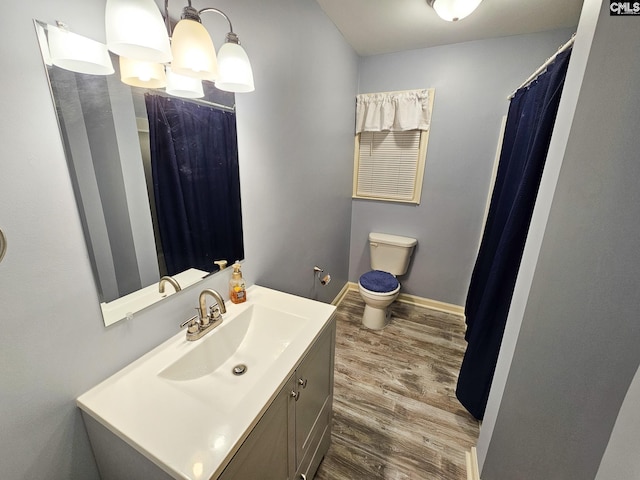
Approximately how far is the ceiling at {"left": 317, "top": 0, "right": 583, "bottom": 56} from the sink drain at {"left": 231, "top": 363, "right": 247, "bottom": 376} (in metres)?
2.07

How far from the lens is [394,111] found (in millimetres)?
2346

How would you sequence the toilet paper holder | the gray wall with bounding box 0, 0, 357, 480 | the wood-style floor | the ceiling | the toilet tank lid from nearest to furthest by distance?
1. the gray wall with bounding box 0, 0, 357, 480
2. the wood-style floor
3. the ceiling
4. the toilet paper holder
5. the toilet tank lid

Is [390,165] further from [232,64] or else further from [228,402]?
[228,402]

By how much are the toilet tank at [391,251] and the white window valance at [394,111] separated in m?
1.02

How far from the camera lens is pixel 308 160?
181cm

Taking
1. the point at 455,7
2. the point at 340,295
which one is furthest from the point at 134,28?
the point at 340,295

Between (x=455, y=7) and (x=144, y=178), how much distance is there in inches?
68.8

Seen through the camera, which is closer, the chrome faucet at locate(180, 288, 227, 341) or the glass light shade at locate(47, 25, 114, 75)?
the glass light shade at locate(47, 25, 114, 75)

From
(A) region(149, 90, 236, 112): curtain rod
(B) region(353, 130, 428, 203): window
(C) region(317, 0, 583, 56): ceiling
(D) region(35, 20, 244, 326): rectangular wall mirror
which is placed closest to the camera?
(D) region(35, 20, 244, 326): rectangular wall mirror

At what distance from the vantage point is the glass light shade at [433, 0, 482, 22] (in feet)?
4.45

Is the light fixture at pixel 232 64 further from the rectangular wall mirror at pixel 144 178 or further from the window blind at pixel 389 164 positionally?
the window blind at pixel 389 164

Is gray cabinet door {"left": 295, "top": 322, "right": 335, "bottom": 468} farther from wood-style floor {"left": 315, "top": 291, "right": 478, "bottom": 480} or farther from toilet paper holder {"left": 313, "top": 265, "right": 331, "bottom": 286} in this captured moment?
toilet paper holder {"left": 313, "top": 265, "right": 331, "bottom": 286}

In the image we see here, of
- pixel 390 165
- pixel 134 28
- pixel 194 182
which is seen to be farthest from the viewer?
pixel 390 165

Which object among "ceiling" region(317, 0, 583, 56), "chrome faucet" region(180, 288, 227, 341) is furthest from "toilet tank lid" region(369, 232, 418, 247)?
"chrome faucet" region(180, 288, 227, 341)
